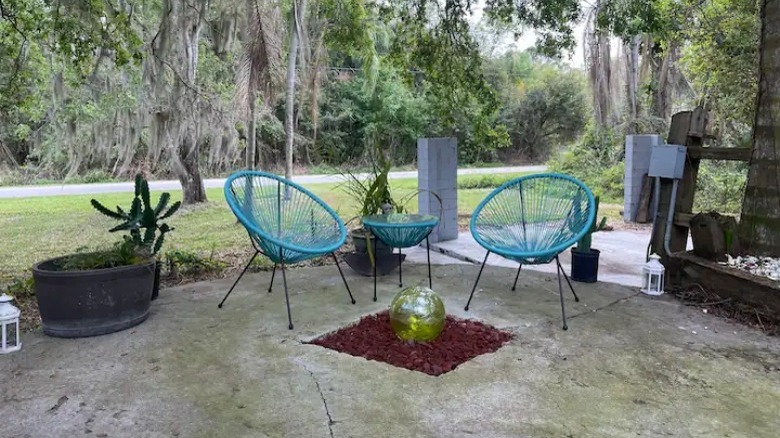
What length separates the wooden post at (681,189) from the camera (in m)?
3.20

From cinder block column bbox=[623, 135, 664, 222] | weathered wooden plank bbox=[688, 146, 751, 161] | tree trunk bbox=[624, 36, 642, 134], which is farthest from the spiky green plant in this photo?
tree trunk bbox=[624, 36, 642, 134]

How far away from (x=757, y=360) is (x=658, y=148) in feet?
4.80

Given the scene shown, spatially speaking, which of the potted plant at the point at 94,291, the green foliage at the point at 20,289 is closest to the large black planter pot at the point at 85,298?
the potted plant at the point at 94,291

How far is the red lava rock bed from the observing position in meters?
2.15

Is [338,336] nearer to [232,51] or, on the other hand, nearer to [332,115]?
[232,51]

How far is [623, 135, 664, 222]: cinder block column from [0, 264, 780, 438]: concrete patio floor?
3.56 meters

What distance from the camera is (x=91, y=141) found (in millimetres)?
8148

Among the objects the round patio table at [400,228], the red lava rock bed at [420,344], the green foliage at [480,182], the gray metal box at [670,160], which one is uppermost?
the gray metal box at [670,160]

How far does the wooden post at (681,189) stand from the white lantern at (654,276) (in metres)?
0.13

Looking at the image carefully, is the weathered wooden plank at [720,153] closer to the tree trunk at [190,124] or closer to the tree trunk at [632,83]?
the tree trunk at [190,124]

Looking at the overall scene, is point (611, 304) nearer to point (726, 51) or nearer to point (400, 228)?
point (400, 228)

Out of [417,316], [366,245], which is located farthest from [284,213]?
[417,316]

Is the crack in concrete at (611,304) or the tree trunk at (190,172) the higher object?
the tree trunk at (190,172)

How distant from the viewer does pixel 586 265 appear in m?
3.38
